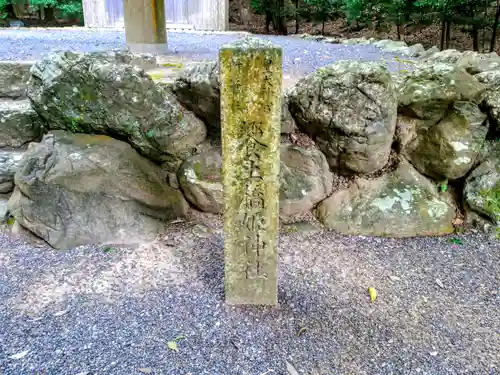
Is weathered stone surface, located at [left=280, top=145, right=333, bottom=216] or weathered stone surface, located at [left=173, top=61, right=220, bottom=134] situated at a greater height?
weathered stone surface, located at [left=173, top=61, right=220, bottom=134]

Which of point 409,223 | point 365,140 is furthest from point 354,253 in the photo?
point 365,140

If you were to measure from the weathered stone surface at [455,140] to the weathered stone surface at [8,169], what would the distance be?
3636 millimetres

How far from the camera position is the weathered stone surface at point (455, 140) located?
3.58 metres

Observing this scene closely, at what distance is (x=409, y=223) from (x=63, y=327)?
272 cm

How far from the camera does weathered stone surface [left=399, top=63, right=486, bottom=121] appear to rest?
3.50 meters

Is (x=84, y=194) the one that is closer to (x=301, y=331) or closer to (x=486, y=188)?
(x=301, y=331)

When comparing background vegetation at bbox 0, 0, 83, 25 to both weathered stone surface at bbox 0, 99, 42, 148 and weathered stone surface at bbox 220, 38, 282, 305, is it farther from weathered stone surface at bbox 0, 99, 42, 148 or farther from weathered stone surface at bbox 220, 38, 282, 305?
weathered stone surface at bbox 220, 38, 282, 305

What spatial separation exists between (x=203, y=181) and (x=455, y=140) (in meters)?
2.22

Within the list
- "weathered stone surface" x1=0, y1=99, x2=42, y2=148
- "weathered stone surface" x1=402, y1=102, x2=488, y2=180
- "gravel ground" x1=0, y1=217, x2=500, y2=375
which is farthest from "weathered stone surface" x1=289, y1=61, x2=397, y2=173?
"weathered stone surface" x1=0, y1=99, x2=42, y2=148

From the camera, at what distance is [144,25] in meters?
5.52

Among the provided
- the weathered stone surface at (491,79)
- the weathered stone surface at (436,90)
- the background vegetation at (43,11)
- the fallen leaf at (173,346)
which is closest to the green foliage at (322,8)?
the weathered stone surface at (491,79)

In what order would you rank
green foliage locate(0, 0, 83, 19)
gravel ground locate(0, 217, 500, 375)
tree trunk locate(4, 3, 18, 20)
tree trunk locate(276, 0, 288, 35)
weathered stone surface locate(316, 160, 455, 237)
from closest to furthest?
gravel ground locate(0, 217, 500, 375) < weathered stone surface locate(316, 160, 455, 237) < tree trunk locate(276, 0, 288, 35) < green foliage locate(0, 0, 83, 19) < tree trunk locate(4, 3, 18, 20)

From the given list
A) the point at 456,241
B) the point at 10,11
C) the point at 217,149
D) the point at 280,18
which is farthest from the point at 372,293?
the point at 10,11

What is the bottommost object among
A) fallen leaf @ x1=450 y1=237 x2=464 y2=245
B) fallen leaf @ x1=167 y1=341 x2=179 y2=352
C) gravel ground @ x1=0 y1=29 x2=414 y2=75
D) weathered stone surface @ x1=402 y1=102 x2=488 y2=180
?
fallen leaf @ x1=167 y1=341 x2=179 y2=352
